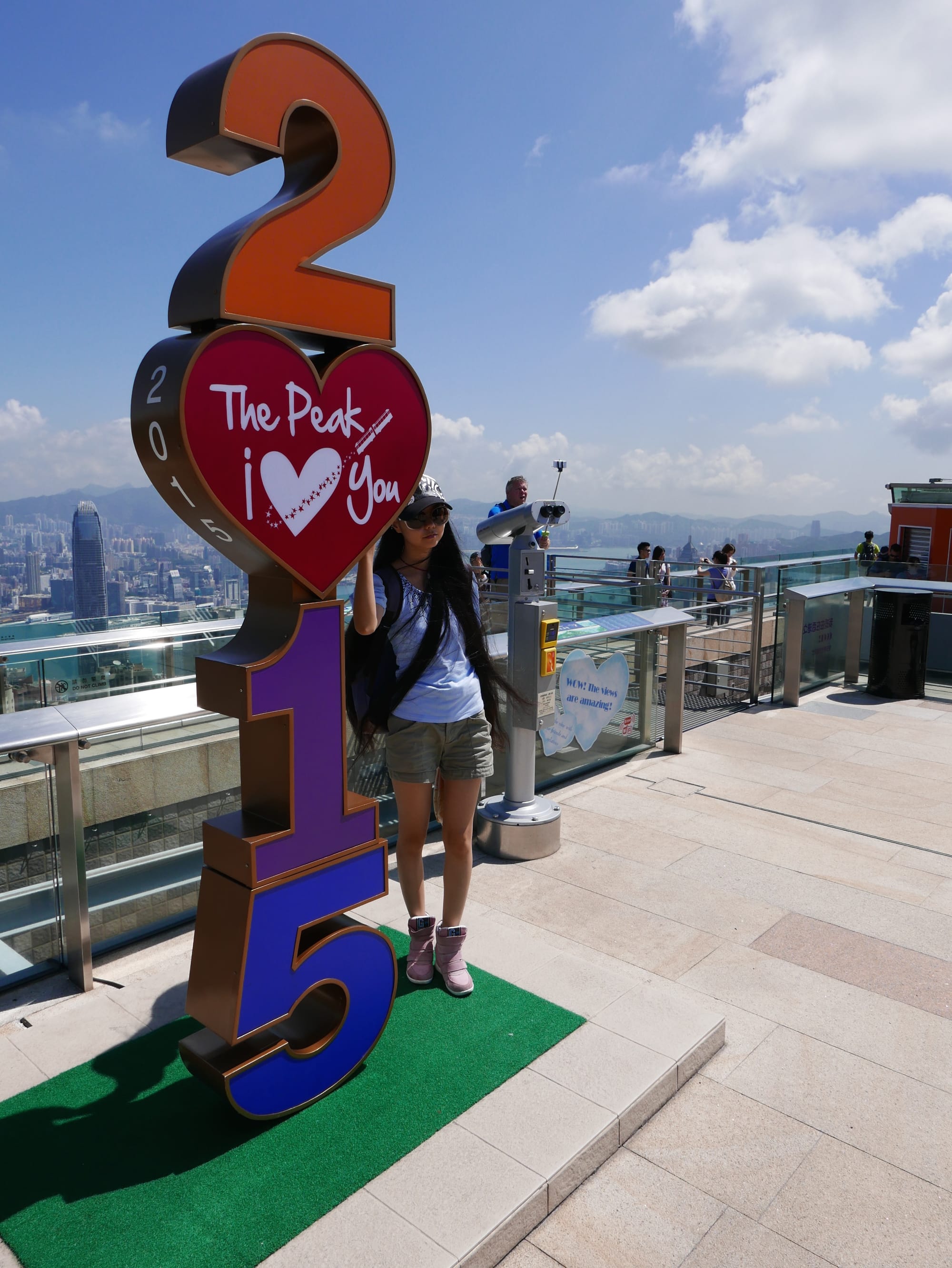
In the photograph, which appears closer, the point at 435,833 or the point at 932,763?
the point at 435,833

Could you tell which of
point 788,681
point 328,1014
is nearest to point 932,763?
point 788,681

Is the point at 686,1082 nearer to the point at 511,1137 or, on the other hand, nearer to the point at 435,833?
the point at 511,1137

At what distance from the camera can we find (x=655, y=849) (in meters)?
4.87

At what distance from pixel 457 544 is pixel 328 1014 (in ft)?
5.36

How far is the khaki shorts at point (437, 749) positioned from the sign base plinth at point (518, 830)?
1564 millimetres

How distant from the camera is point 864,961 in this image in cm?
372

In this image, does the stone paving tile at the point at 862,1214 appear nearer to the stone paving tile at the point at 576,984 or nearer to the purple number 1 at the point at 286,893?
the stone paving tile at the point at 576,984

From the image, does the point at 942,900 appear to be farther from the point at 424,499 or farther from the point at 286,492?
the point at 286,492

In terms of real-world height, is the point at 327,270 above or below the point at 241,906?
above

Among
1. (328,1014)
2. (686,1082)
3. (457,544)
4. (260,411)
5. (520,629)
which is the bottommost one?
(686,1082)

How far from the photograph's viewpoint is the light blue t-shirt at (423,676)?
3039 millimetres

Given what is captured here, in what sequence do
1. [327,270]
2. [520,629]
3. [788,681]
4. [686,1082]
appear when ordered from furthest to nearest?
[788,681] < [520,629] < [686,1082] < [327,270]

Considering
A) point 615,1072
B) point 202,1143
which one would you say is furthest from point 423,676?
point 202,1143

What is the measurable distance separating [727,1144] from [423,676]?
1752 mm
